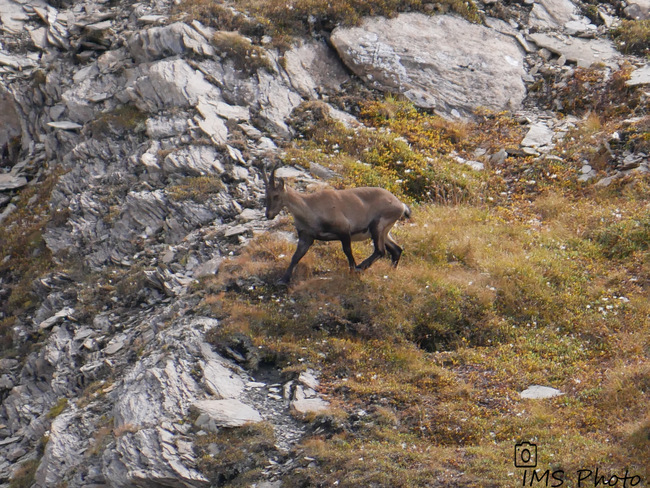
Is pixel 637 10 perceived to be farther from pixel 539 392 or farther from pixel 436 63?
pixel 539 392

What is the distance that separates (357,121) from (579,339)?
10.9 meters

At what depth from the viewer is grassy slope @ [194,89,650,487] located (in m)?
9.99

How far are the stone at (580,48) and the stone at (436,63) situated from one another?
1.26m

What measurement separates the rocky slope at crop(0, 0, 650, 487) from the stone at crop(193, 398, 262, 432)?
0.11 feet

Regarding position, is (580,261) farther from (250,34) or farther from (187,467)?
(250,34)

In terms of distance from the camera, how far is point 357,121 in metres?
21.8

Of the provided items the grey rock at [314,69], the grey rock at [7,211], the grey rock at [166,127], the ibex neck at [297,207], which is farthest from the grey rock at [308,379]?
the grey rock at [7,211]

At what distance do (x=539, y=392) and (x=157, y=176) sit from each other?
11.8 metres

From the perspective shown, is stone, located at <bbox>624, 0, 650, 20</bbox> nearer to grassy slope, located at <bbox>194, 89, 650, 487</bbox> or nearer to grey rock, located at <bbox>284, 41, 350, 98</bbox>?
grassy slope, located at <bbox>194, 89, 650, 487</bbox>

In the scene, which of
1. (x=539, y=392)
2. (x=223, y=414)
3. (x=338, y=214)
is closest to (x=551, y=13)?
(x=338, y=214)

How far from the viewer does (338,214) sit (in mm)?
14586

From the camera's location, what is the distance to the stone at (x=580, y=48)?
2397 cm

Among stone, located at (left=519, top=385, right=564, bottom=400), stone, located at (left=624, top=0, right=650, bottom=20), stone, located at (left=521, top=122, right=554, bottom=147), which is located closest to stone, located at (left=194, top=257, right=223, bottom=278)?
stone, located at (left=519, top=385, right=564, bottom=400)

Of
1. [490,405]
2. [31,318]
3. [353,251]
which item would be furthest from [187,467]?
[31,318]
